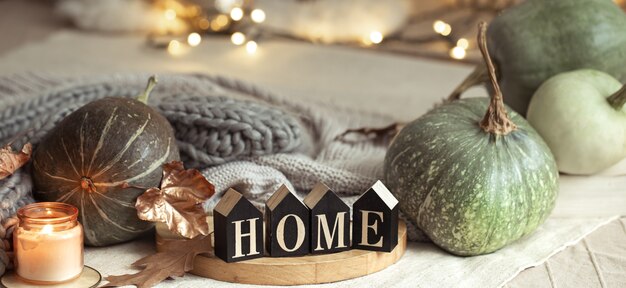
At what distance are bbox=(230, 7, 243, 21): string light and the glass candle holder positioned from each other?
1.60 m

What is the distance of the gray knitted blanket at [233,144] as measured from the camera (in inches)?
49.8

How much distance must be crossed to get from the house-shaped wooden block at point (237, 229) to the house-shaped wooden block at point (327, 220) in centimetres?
7

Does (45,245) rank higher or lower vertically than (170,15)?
lower

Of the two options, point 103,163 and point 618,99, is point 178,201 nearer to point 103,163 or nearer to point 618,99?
point 103,163

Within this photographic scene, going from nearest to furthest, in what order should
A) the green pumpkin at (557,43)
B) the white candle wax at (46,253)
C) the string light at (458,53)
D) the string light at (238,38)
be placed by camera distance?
1. the white candle wax at (46,253)
2. the green pumpkin at (557,43)
3. the string light at (458,53)
4. the string light at (238,38)

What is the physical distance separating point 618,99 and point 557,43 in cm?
18

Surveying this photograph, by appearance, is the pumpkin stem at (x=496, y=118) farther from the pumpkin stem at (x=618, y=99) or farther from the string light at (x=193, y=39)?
the string light at (x=193, y=39)

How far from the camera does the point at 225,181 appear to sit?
4.17 ft

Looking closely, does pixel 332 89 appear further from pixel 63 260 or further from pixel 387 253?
pixel 63 260

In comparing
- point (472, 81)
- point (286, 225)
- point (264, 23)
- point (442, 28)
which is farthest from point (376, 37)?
point (286, 225)

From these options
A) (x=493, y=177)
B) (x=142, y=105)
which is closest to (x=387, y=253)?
(x=493, y=177)

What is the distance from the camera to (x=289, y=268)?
1084 millimetres

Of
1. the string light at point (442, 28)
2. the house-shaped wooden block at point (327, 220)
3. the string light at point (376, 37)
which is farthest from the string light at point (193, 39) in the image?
the house-shaped wooden block at point (327, 220)

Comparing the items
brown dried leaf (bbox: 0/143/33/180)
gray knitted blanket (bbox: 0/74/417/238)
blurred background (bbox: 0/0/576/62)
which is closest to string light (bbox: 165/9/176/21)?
blurred background (bbox: 0/0/576/62)
